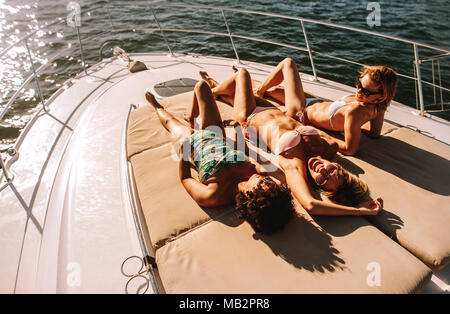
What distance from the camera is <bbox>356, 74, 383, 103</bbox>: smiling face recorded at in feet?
7.71

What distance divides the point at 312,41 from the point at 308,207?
8177 millimetres

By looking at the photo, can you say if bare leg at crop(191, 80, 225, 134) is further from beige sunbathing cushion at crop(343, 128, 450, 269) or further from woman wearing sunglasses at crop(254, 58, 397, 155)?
beige sunbathing cushion at crop(343, 128, 450, 269)

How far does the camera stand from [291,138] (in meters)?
2.46

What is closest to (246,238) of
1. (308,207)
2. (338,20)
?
(308,207)

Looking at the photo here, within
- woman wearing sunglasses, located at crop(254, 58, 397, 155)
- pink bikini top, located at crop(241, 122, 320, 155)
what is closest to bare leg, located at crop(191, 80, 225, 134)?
pink bikini top, located at crop(241, 122, 320, 155)

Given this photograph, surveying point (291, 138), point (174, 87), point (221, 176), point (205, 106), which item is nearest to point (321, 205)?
point (291, 138)

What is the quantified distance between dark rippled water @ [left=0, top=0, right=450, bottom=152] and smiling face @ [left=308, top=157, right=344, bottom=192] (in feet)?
18.4

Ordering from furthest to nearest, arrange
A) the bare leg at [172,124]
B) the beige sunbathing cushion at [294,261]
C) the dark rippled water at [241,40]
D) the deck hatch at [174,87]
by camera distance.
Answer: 1. the dark rippled water at [241,40]
2. the deck hatch at [174,87]
3. the bare leg at [172,124]
4. the beige sunbathing cushion at [294,261]

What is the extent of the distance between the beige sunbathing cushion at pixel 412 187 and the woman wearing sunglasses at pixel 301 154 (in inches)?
6.7

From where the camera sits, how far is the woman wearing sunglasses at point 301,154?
6.72 ft

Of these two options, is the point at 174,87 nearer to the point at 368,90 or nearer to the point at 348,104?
the point at 348,104

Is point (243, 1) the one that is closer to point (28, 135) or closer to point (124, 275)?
point (28, 135)

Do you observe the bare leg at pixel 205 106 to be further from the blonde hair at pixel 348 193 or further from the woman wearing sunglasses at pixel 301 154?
the blonde hair at pixel 348 193

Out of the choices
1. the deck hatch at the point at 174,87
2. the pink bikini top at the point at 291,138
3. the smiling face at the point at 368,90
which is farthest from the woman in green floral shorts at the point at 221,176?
the smiling face at the point at 368,90
